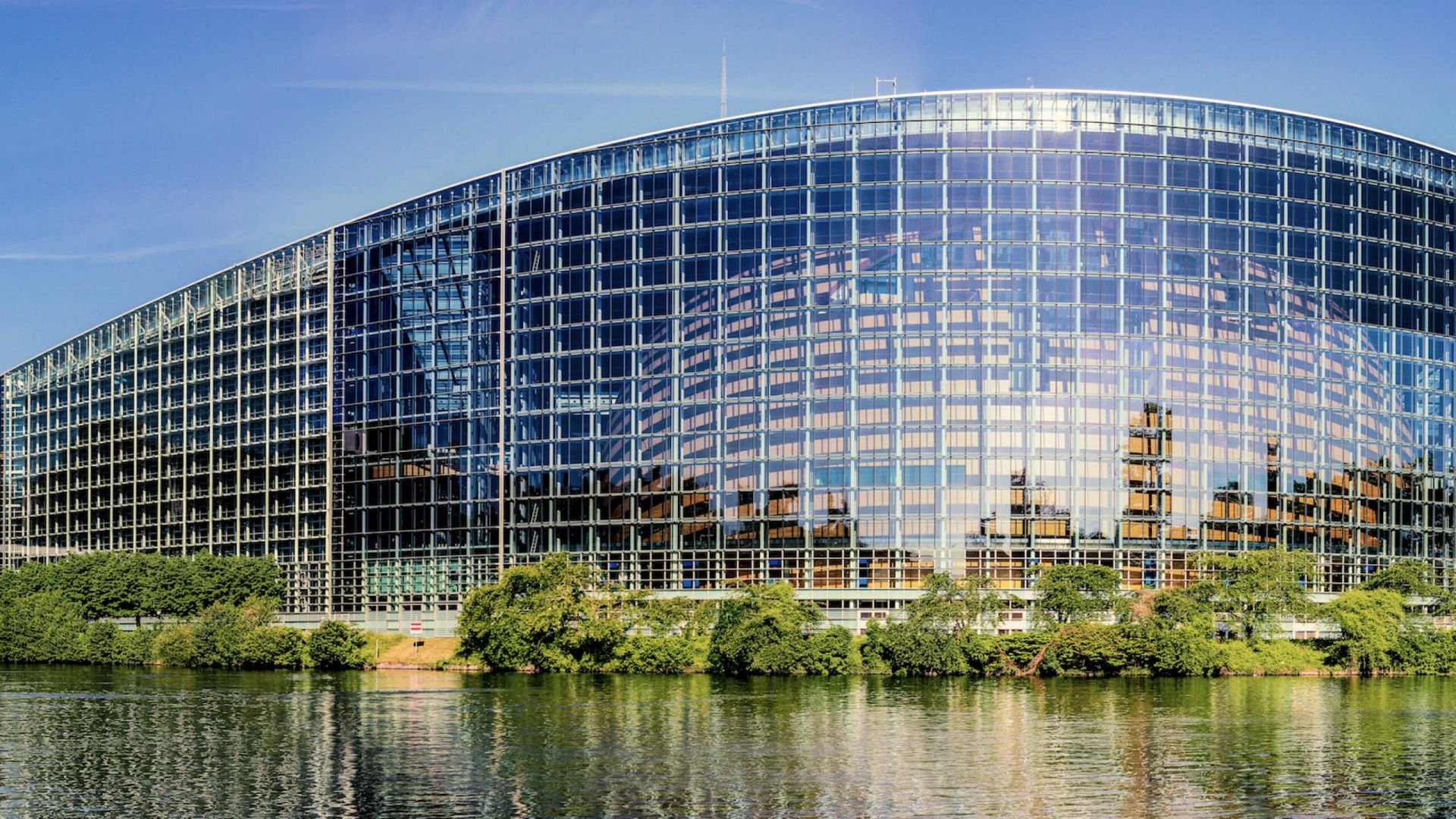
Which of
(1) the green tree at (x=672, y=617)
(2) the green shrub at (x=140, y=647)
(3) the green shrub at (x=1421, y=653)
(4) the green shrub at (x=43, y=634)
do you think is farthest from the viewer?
(4) the green shrub at (x=43, y=634)

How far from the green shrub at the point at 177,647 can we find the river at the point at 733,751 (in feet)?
147

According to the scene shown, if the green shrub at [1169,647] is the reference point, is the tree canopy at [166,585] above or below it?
above

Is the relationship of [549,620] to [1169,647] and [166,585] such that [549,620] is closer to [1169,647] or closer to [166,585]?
[1169,647]

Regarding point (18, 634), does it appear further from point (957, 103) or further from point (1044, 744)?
point (1044, 744)

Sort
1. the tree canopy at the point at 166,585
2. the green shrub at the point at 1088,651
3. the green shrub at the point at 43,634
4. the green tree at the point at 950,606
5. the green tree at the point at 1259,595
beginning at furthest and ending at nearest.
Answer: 1. the tree canopy at the point at 166,585
2. the green shrub at the point at 43,634
3. the green tree at the point at 1259,595
4. the green tree at the point at 950,606
5. the green shrub at the point at 1088,651

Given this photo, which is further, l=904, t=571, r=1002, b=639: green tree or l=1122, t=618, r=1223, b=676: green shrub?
→ l=904, t=571, r=1002, b=639: green tree

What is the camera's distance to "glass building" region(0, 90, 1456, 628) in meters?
175

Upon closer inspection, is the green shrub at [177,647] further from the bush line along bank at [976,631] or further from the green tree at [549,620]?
the green tree at [549,620]

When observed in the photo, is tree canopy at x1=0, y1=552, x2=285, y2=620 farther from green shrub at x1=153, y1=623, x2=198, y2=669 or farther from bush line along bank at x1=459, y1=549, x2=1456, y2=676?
bush line along bank at x1=459, y1=549, x2=1456, y2=676

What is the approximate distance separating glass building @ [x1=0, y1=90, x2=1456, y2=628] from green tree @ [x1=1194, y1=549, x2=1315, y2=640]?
19807 mm

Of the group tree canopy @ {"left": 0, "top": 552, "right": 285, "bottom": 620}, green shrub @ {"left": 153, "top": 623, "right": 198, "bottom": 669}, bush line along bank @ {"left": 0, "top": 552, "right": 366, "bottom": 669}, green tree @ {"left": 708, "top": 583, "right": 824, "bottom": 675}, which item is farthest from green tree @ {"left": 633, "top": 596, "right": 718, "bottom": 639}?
tree canopy @ {"left": 0, "top": 552, "right": 285, "bottom": 620}

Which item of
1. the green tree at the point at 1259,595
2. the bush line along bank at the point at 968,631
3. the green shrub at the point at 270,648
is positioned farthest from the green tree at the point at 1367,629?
the green shrub at the point at 270,648

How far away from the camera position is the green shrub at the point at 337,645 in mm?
170875

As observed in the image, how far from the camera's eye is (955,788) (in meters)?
67.9
